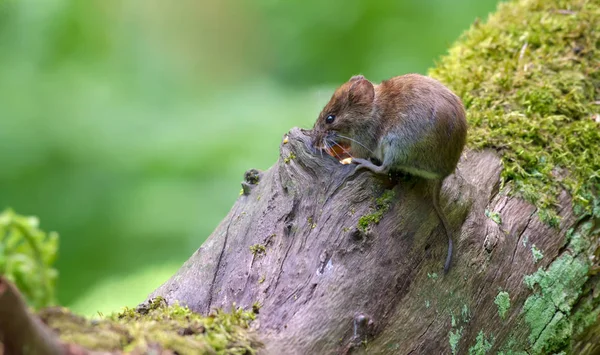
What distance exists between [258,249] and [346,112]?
1.01 meters

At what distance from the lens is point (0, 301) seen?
1454mm

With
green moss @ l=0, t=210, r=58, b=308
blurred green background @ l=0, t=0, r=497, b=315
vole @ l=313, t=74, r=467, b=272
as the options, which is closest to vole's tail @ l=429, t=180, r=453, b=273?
vole @ l=313, t=74, r=467, b=272

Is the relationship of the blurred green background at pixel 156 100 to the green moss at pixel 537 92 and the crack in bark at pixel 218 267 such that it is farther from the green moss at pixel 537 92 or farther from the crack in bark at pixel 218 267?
the crack in bark at pixel 218 267

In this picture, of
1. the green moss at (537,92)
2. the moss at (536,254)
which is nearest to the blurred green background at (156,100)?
the green moss at (537,92)

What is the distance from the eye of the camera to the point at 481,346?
276 cm

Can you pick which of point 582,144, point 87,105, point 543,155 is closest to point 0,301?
point 543,155

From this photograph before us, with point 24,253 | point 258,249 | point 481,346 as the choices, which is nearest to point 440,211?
point 481,346

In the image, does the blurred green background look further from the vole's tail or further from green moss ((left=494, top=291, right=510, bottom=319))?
green moss ((left=494, top=291, right=510, bottom=319))

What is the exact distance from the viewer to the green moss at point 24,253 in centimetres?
165

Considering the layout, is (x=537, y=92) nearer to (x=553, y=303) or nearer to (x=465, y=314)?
(x=553, y=303)

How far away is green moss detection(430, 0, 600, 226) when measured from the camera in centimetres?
341

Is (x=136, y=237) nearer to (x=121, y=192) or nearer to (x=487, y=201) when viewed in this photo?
(x=121, y=192)

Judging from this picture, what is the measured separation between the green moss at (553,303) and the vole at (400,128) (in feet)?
2.04

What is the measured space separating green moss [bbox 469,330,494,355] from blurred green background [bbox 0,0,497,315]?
103 inches
